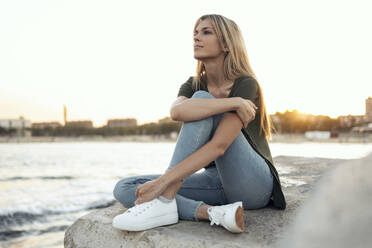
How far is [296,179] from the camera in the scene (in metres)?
3.09

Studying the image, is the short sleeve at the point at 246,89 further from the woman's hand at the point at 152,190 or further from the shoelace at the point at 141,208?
the shoelace at the point at 141,208

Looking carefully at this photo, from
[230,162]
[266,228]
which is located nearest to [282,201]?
[266,228]

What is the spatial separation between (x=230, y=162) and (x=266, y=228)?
373 mm

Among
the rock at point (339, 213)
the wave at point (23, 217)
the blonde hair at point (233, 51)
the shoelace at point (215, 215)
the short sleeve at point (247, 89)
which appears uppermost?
the blonde hair at point (233, 51)

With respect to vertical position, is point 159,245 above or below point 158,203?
below

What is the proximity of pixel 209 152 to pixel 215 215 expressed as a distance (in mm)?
320

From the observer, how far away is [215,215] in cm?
162

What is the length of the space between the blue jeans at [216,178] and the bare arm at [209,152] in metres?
0.04

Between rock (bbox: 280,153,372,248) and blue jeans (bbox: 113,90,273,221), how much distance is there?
0.96m

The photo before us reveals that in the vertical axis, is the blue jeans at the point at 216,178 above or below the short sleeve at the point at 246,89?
below

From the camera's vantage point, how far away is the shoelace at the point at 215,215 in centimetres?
158

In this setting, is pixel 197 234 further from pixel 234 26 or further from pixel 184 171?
pixel 234 26

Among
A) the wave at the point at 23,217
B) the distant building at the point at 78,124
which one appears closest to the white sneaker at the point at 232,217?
the wave at the point at 23,217

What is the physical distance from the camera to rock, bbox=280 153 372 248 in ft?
2.00
